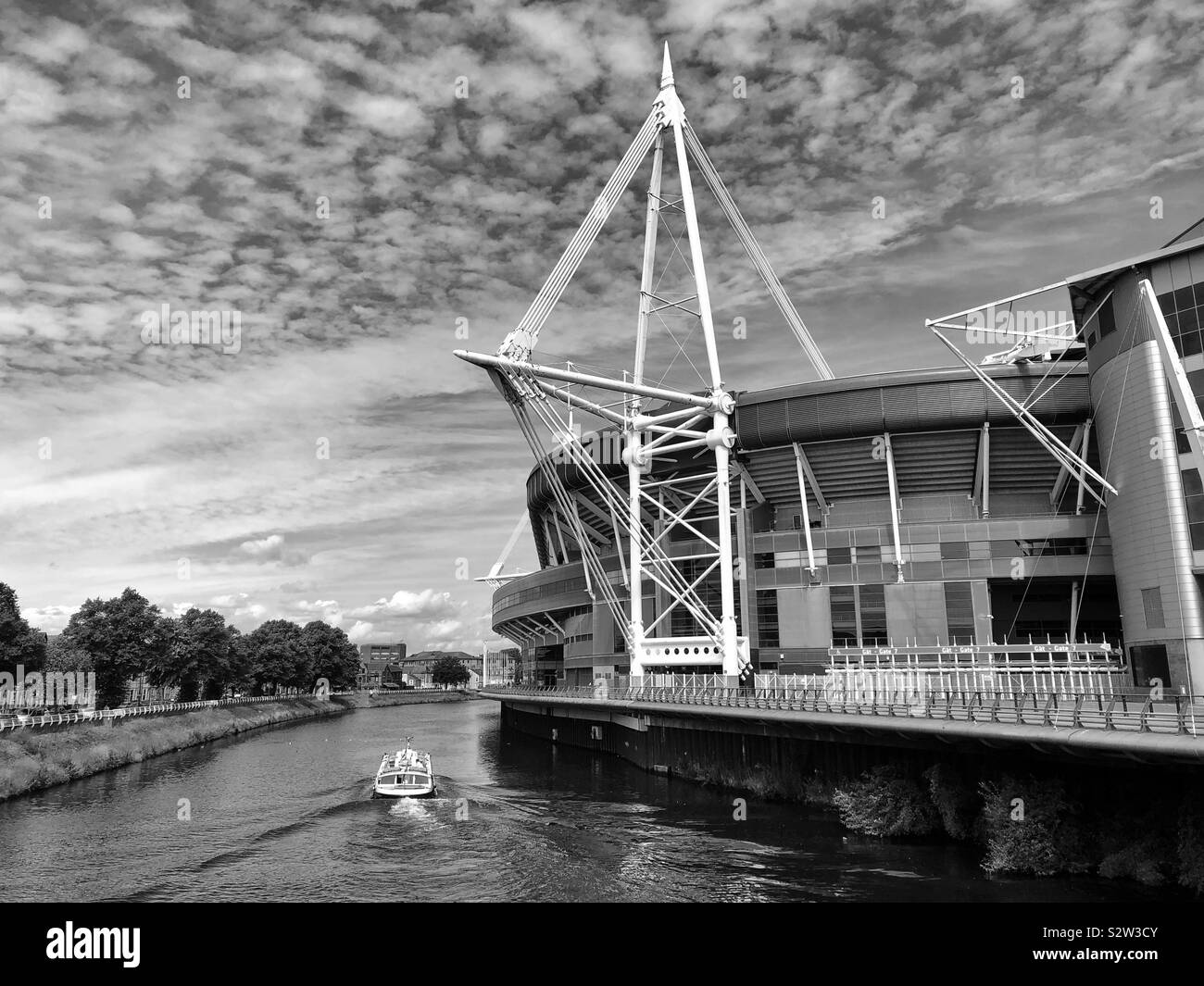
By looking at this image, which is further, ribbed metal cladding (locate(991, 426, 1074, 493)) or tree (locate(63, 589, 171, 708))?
tree (locate(63, 589, 171, 708))

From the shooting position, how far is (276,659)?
13275cm

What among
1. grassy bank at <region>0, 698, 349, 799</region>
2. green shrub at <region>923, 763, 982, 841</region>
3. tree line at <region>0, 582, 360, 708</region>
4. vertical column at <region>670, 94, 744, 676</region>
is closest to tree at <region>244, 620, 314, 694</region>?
tree line at <region>0, 582, 360, 708</region>

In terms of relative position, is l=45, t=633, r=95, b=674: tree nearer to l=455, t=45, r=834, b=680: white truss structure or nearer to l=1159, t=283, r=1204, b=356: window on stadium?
l=455, t=45, r=834, b=680: white truss structure

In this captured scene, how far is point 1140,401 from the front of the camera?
141 feet

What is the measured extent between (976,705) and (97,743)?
57149mm

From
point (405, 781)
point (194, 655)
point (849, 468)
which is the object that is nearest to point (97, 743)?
point (405, 781)

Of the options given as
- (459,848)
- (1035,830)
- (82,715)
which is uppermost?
(82,715)

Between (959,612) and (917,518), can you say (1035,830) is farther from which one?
(917,518)

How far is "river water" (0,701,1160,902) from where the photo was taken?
2644 cm

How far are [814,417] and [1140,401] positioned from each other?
23326mm

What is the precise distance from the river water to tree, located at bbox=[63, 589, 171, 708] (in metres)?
30.4

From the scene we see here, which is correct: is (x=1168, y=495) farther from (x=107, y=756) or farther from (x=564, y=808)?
(x=107, y=756)
